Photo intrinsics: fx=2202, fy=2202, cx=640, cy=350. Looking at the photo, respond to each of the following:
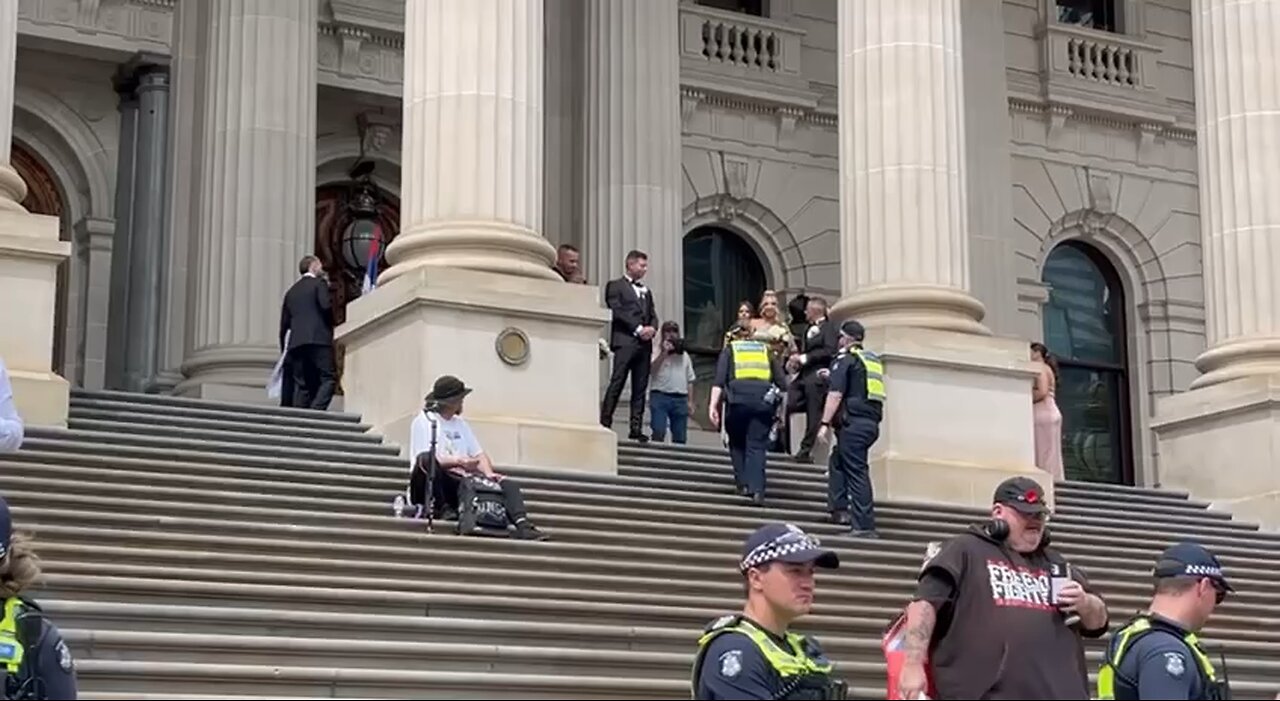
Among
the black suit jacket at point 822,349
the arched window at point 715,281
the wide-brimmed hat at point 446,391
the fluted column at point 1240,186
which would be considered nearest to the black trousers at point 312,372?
the black suit jacket at point 822,349

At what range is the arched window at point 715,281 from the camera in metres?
26.3

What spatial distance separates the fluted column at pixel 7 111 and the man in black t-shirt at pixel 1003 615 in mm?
10063

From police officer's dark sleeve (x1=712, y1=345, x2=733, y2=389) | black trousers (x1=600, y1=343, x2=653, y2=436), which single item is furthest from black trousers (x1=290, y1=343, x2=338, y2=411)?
police officer's dark sleeve (x1=712, y1=345, x2=733, y2=389)

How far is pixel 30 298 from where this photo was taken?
1508 centimetres

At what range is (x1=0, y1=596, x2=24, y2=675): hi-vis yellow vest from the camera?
20.7ft

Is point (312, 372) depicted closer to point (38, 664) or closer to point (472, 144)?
A: point (472, 144)

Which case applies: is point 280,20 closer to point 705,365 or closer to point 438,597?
point 705,365

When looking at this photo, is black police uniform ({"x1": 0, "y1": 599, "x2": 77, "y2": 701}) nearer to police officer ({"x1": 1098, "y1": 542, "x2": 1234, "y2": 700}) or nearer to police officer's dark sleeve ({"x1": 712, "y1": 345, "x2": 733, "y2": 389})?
police officer ({"x1": 1098, "y1": 542, "x2": 1234, "y2": 700})

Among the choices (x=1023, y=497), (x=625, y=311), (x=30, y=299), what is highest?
(x=625, y=311)

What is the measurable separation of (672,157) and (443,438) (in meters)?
10.8

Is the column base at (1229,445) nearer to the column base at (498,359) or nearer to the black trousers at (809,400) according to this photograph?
the black trousers at (809,400)

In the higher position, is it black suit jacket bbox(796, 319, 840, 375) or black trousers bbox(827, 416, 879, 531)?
black suit jacket bbox(796, 319, 840, 375)

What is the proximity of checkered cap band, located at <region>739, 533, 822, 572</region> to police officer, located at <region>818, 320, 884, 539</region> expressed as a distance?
875 centimetres

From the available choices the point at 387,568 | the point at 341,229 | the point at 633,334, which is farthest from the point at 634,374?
the point at 341,229
